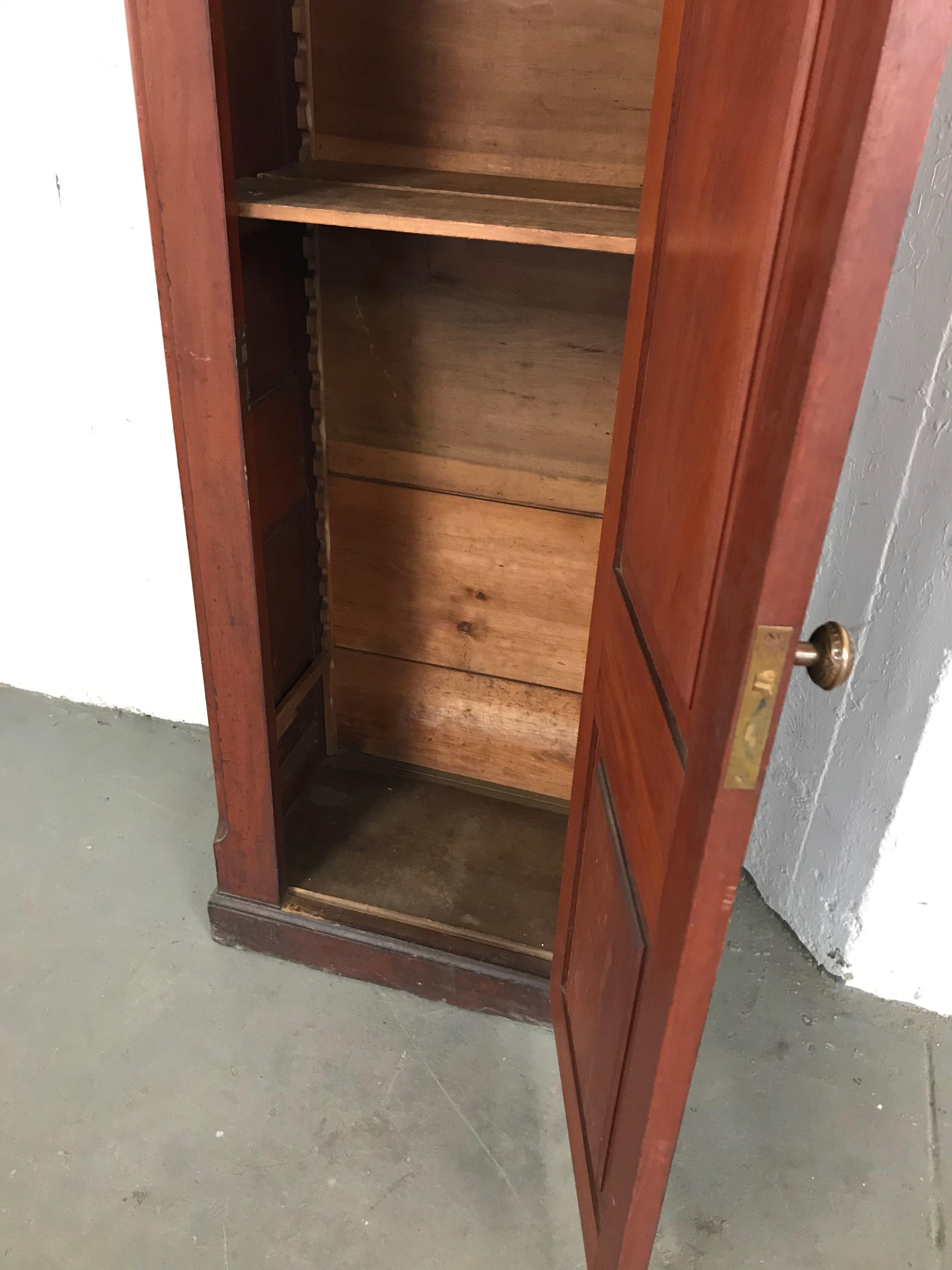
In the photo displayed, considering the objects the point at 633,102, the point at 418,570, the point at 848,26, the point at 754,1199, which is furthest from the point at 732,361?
the point at 754,1199

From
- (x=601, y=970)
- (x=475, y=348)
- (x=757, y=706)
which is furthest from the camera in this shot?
(x=475, y=348)

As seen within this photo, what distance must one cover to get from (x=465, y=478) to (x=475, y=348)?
0.23 m

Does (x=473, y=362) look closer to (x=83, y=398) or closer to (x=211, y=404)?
(x=211, y=404)

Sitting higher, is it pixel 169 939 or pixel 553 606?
pixel 553 606

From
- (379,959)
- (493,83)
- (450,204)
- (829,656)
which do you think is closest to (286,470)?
(450,204)

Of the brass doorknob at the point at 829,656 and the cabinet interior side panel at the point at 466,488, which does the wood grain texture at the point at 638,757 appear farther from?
the cabinet interior side panel at the point at 466,488

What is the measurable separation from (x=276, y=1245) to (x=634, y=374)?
1246mm

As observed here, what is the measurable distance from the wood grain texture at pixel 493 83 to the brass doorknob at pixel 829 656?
935 mm

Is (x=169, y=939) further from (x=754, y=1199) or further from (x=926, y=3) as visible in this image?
(x=926, y=3)

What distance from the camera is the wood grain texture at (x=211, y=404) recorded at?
106 centimetres

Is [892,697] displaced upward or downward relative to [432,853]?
upward

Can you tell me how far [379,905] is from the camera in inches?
63.4

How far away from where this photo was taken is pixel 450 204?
3.88ft

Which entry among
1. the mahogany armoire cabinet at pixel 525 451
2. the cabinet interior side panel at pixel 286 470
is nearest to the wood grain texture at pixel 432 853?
the mahogany armoire cabinet at pixel 525 451
